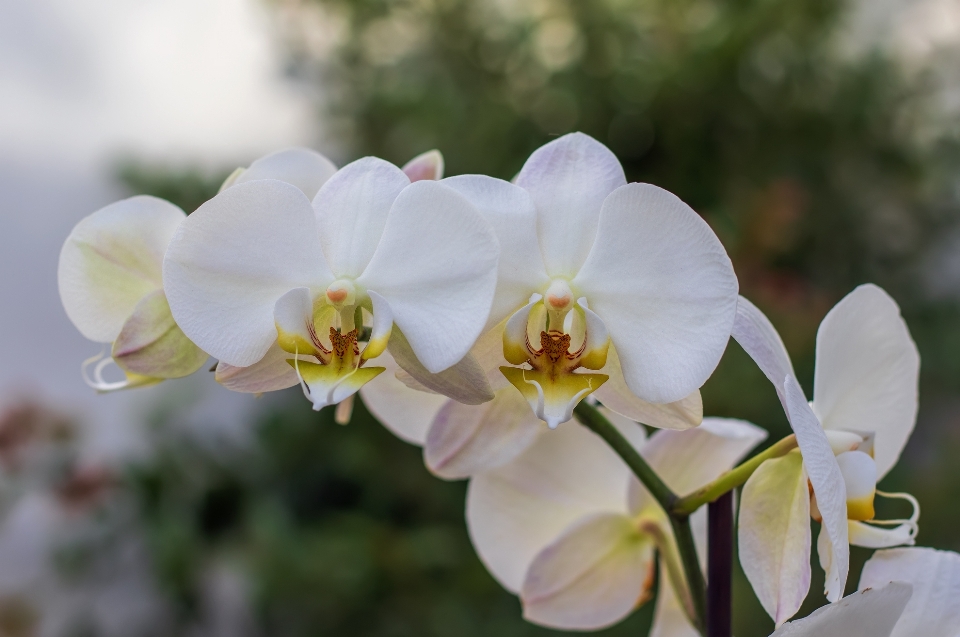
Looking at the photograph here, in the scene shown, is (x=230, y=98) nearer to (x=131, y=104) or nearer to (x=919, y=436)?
(x=131, y=104)

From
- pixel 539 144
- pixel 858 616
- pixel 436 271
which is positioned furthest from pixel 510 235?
pixel 539 144

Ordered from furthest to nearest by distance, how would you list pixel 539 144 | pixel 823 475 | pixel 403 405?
pixel 539 144, pixel 403 405, pixel 823 475

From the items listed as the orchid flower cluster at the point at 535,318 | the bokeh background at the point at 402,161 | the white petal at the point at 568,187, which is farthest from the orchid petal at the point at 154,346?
the bokeh background at the point at 402,161

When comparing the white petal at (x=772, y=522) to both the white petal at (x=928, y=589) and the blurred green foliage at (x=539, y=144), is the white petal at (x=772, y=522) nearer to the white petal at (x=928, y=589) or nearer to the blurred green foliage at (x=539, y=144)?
the white petal at (x=928, y=589)

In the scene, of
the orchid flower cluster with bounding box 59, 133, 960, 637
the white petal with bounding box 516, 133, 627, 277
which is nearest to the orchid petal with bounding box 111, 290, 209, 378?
the orchid flower cluster with bounding box 59, 133, 960, 637

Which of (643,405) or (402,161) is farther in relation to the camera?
(402,161)

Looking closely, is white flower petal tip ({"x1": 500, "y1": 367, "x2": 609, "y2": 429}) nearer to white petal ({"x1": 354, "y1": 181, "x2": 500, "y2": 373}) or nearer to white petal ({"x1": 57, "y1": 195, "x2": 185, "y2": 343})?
white petal ({"x1": 354, "y1": 181, "x2": 500, "y2": 373})

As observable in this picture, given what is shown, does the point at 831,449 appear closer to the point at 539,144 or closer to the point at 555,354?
the point at 555,354
